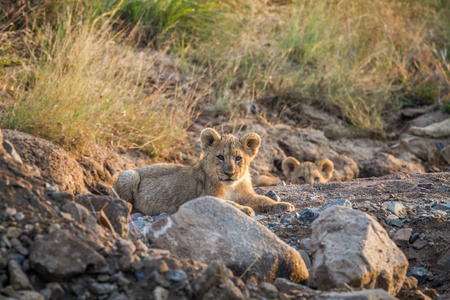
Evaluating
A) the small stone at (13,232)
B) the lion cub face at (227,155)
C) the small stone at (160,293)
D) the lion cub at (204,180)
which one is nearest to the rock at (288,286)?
the small stone at (160,293)

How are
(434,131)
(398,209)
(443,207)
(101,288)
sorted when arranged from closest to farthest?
(101,288) → (398,209) → (443,207) → (434,131)

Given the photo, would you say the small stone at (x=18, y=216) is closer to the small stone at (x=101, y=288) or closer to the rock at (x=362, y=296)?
the small stone at (x=101, y=288)

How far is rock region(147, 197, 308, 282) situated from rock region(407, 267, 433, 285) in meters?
0.97

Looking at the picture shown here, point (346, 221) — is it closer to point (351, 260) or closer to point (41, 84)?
point (351, 260)

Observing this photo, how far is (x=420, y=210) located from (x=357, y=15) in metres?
9.09

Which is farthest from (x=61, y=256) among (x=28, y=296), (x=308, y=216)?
(x=308, y=216)

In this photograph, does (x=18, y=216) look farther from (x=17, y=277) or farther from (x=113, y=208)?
(x=113, y=208)

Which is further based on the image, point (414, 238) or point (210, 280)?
point (414, 238)

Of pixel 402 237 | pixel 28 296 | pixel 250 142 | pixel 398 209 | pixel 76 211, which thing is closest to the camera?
pixel 28 296

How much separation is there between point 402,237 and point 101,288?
9.26 feet

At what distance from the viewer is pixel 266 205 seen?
5934 millimetres

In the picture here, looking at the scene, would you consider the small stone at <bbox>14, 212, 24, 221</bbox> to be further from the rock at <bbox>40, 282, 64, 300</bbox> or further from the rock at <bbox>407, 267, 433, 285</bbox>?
the rock at <bbox>407, 267, 433, 285</bbox>

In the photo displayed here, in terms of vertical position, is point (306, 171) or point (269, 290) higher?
point (269, 290)

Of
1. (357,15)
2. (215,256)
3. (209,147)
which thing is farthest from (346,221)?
(357,15)
